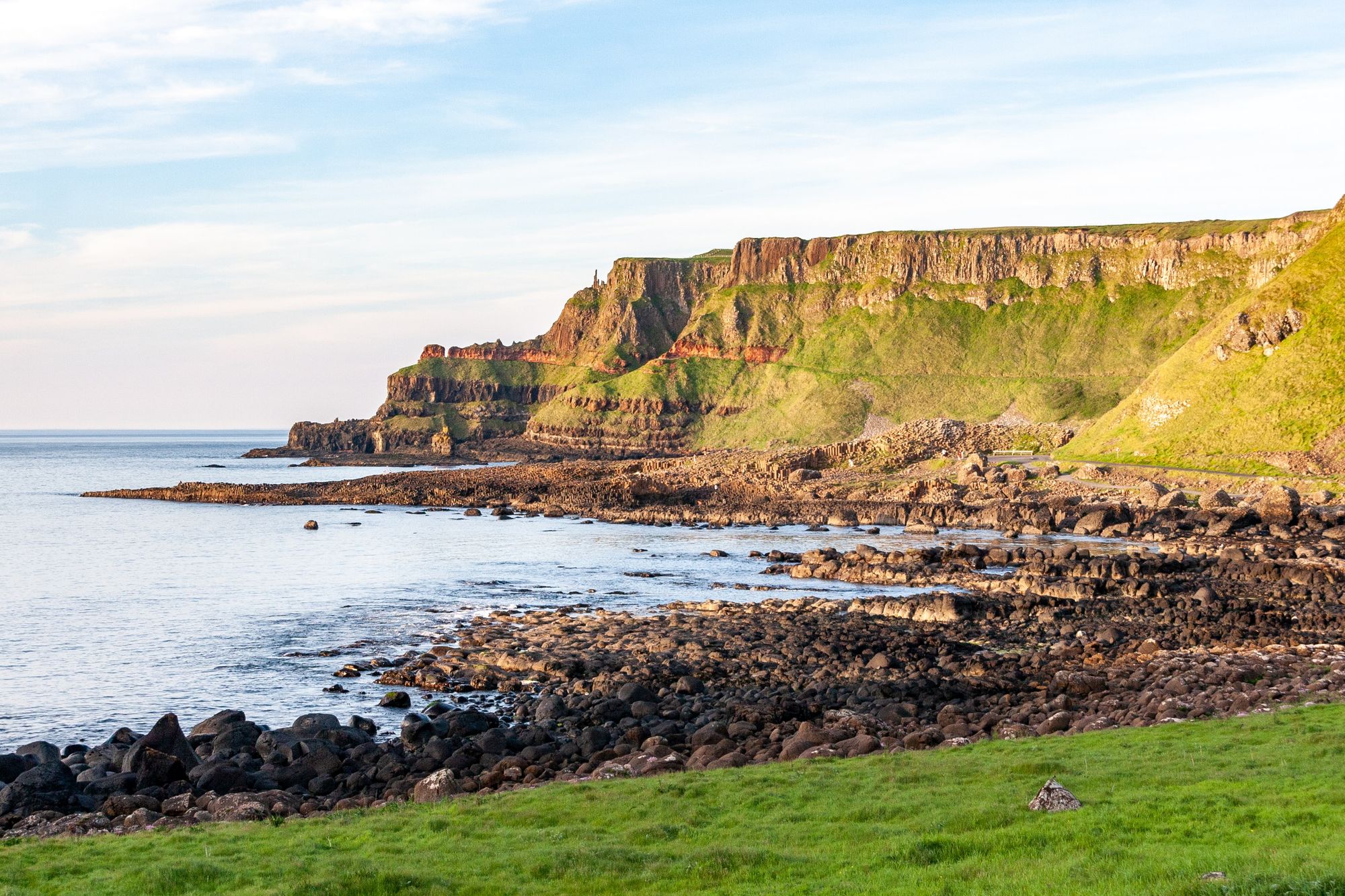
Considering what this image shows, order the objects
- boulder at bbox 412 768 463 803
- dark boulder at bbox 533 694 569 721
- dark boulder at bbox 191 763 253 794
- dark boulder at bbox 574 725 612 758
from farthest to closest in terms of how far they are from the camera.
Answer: dark boulder at bbox 533 694 569 721, dark boulder at bbox 574 725 612 758, dark boulder at bbox 191 763 253 794, boulder at bbox 412 768 463 803

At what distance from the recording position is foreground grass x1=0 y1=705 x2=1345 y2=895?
13492 mm

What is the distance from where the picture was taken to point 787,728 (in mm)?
27125

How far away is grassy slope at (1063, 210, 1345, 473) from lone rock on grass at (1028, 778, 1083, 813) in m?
80.7

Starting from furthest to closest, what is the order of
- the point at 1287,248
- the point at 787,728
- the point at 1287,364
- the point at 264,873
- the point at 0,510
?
the point at 1287,248 → the point at 0,510 → the point at 1287,364 → the point at 787,728 → the point at 264,873

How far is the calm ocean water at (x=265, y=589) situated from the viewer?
1375 inches

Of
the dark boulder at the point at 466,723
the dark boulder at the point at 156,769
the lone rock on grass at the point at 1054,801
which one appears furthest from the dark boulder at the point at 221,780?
the lone rock on grass at the point at 1054,801

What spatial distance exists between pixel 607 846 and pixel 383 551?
62536 mm

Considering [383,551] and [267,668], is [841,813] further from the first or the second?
[383,551]

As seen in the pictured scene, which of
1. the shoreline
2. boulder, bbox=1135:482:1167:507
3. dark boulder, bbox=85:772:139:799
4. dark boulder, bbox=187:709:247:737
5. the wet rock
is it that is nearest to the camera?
dark boulder, bbox=85:772:139:799

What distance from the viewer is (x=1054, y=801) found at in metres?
16.7

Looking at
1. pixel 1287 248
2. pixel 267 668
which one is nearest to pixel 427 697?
pixel 267 668

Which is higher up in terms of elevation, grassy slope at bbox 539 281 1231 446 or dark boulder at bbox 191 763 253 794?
grassy slope at bbox 539 281 1231 446

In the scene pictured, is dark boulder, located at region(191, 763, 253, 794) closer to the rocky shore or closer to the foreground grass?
the rocky shore

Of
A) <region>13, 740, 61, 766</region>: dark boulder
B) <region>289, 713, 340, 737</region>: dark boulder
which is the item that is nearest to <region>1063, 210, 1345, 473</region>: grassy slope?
<region>289, 713, 340, 737</region>: dark boulder
